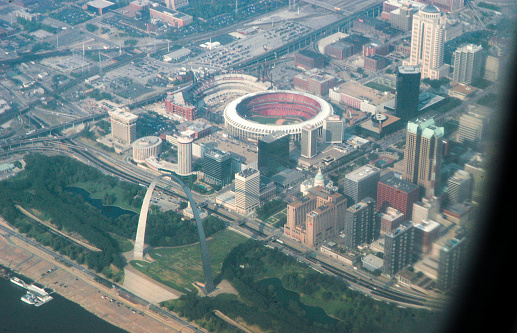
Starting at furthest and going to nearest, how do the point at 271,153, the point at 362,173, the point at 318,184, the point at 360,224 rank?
the point at 271,153, the point at 318,184, the point at 362,173, the point at 360,224

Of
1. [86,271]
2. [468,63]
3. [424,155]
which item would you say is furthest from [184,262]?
[468,63]

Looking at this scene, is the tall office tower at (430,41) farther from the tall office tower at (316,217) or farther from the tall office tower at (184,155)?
the tall office tower at (184,155)

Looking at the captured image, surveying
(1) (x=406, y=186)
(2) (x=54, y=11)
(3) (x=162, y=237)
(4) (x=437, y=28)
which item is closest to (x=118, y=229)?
(3) (x=162, y=237)

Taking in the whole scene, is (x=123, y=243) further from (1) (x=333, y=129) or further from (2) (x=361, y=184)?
(1) (x=333, y=129)

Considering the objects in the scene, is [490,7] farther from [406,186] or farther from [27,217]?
[27,217]

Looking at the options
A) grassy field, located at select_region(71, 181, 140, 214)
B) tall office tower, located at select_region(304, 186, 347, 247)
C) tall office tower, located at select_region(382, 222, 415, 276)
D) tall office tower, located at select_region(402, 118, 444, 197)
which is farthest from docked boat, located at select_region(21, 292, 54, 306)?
tall office tower, located at select_region(402, 118, 444, 197)

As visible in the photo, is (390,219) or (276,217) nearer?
(390,219)

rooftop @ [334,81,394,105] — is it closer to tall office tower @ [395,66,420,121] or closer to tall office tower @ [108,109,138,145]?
tall office tower @ [395,66,420,121]
